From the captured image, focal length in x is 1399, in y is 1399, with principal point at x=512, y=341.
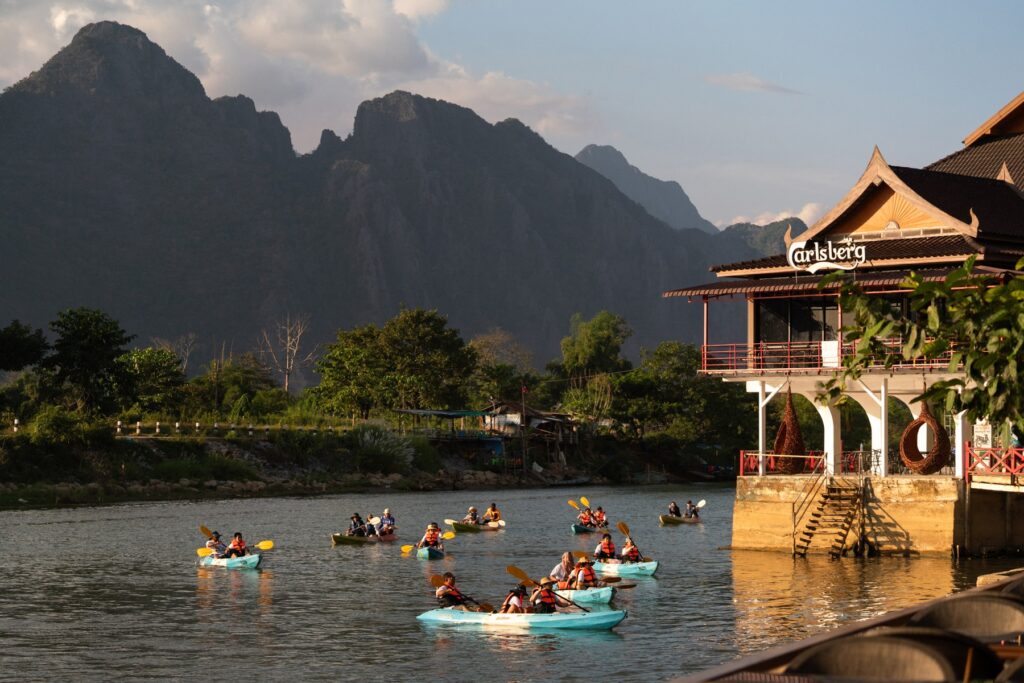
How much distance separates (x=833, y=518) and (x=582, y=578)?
13.2 m

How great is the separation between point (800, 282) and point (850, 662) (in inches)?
1701

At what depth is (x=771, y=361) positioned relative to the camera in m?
55.3

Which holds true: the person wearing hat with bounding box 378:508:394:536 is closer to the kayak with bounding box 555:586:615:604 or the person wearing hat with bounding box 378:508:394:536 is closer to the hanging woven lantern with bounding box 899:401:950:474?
the kayak with bounding box 555:586:615:604

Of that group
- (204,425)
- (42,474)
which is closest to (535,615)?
(42,474)

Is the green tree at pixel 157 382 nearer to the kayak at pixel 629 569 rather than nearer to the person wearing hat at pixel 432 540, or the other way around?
the person wearing hat at pixel 432 540

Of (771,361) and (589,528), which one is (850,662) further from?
(589,528)

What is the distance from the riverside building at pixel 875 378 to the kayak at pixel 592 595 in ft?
41.4

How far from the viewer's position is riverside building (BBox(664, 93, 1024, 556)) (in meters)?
48.0

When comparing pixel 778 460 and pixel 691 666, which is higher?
pixel 778 460

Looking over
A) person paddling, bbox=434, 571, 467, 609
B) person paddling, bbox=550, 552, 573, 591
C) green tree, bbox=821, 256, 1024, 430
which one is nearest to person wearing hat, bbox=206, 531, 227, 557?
person paddling, bbox=550, 552, 573, 591

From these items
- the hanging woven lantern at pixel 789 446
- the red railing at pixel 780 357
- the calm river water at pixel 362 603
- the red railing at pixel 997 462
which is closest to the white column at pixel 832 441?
the hanging woven lantern at pixel 789 446

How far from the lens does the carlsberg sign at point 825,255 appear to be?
51.9 metres

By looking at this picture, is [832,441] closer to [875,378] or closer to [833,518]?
[875,378]

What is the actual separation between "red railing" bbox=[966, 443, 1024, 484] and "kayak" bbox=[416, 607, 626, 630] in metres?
16.8
